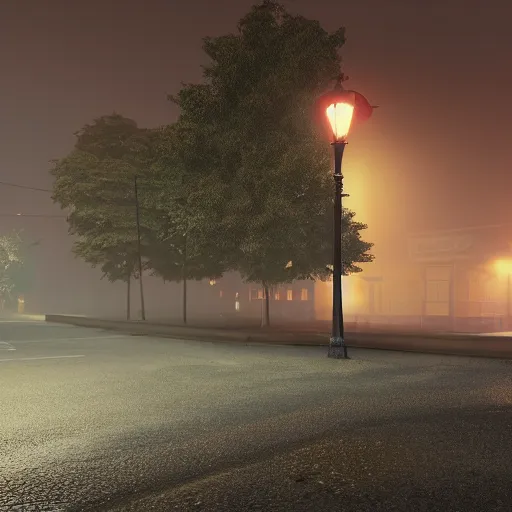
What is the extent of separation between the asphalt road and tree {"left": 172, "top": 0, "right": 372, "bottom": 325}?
12867 mm

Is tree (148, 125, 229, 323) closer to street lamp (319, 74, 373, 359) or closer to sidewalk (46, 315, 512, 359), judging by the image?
sidewalk (46, 315, 512, 359)

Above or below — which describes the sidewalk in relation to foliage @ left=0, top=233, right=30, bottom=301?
below

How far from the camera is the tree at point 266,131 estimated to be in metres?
23.2

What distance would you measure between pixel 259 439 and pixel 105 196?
32.1m

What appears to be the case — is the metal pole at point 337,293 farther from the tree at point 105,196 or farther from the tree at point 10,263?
the tree at point 10,263

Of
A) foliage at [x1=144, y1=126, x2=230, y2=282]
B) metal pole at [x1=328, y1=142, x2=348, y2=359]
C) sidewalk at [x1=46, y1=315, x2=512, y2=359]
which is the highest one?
foliage at [x1=144, y1=126, x2=230, y2=282]

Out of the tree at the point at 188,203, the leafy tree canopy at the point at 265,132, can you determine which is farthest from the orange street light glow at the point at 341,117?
the tree at the point at 188,203

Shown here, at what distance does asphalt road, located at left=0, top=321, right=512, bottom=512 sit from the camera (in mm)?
3934

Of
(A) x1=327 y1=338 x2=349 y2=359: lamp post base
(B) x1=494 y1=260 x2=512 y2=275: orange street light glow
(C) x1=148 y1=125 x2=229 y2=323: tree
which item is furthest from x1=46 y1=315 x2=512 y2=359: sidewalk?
(B) x1=494 y1=260 x2=512 y2=275: orange street light glow

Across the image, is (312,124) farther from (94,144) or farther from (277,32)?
(94,144)

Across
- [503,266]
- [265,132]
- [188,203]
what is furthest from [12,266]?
[503,266]

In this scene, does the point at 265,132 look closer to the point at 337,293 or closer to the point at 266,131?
the point at 266,131

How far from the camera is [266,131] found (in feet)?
79.1

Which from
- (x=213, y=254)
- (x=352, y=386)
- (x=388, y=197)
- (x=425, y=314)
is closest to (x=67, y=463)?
(x=352, y=386)
